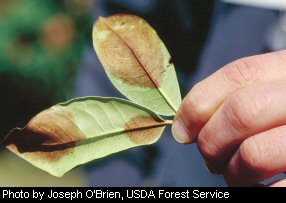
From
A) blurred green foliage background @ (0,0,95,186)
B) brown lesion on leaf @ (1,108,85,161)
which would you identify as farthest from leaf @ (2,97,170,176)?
blurred green foliage background @ (0,0,95,186)

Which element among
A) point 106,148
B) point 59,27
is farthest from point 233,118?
point 59,27

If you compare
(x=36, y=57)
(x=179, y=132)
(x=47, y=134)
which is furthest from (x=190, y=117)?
(x=36, y=57)

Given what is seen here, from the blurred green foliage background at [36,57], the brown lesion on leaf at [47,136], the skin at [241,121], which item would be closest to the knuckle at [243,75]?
the skin at [241,121]

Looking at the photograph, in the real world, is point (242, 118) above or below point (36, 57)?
above

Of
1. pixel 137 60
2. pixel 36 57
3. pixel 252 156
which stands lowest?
pixel 36 57

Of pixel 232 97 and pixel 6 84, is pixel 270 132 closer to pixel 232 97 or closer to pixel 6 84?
pixel 232 97

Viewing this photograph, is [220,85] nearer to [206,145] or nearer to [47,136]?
[206,145]
